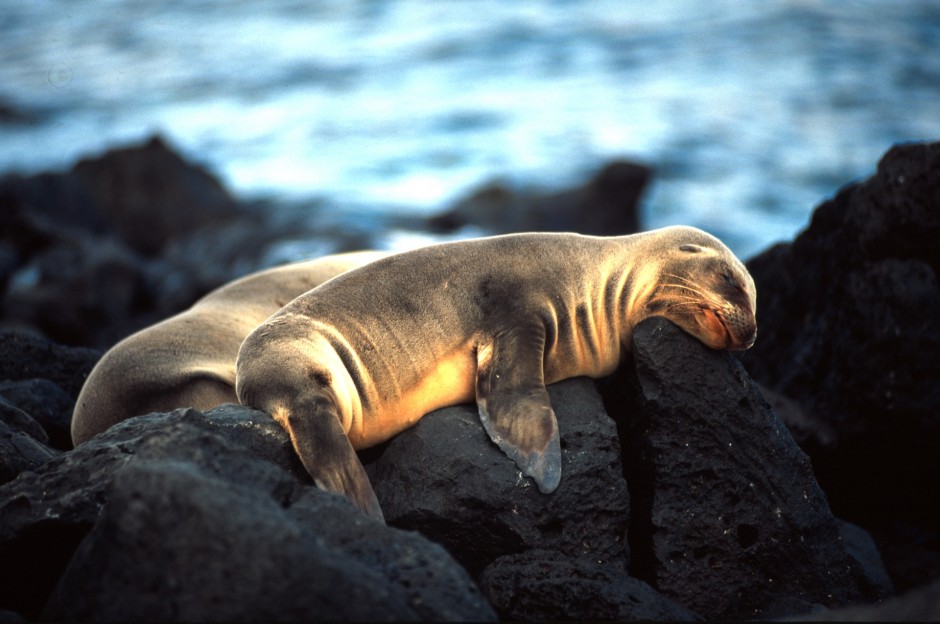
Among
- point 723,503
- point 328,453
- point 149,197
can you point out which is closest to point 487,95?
point 149,197

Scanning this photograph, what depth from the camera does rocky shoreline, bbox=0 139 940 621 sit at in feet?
10.3

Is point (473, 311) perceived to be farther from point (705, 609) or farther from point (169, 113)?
point (169, 113)

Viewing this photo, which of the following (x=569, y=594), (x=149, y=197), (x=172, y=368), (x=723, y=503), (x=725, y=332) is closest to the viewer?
(x=569, y=594)

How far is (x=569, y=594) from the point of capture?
405 centimetres

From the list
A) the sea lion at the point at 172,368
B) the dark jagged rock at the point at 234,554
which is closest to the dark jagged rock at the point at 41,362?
the sea lion at the point at 172,368

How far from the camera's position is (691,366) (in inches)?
198

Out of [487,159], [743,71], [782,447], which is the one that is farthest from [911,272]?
[743,71]

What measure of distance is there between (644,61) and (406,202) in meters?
11.5

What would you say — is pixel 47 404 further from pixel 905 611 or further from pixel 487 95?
pixel 487 95

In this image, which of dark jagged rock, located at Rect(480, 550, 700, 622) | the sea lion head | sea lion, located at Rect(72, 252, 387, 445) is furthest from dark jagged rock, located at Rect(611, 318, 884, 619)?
sea lion, located at Rect(72, 252, 387, 445)

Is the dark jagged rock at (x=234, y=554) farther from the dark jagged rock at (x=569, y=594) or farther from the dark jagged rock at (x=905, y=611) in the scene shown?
the dark jagged rock at (x=905, y=611)

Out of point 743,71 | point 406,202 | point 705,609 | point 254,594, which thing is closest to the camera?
point 254,594

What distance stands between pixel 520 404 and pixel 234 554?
207 centimetres

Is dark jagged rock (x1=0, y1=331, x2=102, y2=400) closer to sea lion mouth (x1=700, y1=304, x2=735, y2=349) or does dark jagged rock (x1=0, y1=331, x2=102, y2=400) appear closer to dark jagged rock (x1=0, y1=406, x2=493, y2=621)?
dark jagged rock (x1=0, y1=406, x2=493, y2=621)
